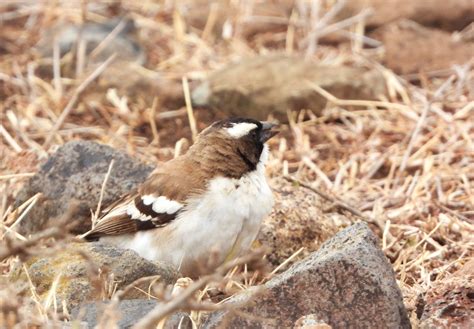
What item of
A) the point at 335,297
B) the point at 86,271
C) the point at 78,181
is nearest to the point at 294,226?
the point at 78,181

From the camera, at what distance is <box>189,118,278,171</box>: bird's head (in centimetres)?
588

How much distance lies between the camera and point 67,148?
6559 mm

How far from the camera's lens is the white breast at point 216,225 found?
18.2 ft

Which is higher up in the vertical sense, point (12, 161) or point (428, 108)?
point (12, 161)

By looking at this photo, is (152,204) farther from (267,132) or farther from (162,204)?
(267,132)

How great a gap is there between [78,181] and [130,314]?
2.17 meters

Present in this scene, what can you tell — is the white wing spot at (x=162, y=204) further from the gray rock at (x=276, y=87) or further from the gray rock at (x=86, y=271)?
the gray rock at (x=276, y=87)

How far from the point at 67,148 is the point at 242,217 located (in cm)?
150

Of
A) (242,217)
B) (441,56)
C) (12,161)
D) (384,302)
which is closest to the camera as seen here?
(384,302)

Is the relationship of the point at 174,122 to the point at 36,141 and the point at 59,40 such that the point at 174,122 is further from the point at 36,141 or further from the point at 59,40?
the point at 59,40

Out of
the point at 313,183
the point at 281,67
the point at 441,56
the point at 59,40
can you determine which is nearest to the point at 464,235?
the point at 313,183

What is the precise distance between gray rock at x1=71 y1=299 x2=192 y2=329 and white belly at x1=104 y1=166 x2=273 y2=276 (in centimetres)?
112

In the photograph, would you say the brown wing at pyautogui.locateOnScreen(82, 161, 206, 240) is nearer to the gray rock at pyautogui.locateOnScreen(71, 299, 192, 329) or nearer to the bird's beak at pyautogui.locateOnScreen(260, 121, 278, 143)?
the bird's beak at pyautogui.locateOnScreen(260, 121, 278, 143)

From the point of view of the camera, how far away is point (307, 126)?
8.67 metres
